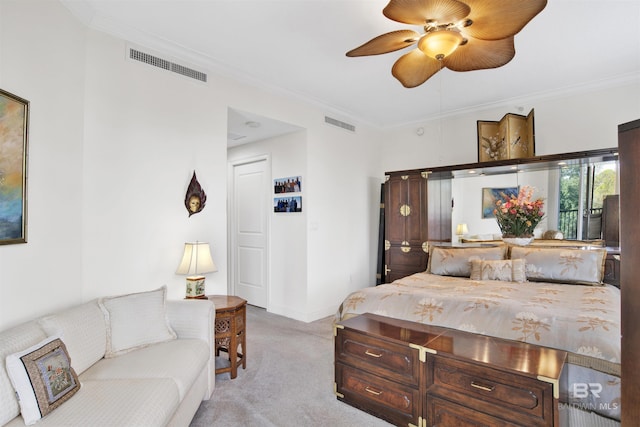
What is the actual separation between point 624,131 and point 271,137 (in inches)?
166

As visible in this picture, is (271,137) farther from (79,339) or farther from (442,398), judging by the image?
(442,398)

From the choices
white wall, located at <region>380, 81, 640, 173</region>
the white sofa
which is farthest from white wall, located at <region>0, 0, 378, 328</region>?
white wall, located at <region>380, 81, 640, 173</region>

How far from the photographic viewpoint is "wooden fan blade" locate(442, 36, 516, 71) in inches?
83.6

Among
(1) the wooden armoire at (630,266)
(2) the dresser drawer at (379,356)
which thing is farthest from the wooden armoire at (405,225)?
(1) the wooden armoire at (630,266)

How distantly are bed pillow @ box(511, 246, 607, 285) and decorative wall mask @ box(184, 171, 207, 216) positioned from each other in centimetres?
327

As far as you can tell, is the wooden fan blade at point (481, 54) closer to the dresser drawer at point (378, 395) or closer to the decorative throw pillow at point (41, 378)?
the dresser drawer at point (378, 395)

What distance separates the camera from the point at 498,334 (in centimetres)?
218

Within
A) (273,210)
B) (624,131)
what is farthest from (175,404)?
(273,210)

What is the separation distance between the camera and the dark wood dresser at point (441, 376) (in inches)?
65.6

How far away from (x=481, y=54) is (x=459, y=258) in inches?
86.4

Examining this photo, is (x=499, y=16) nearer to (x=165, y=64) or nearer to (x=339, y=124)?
(x=165, y=64)

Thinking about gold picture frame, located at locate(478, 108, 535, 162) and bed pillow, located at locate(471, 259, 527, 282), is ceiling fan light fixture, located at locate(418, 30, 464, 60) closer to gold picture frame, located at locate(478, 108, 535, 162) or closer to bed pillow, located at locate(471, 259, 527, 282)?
bed pillow, located at locate(471, 259, 527, 282)

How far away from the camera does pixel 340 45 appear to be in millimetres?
2951

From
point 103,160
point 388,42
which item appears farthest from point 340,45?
point 103,160
